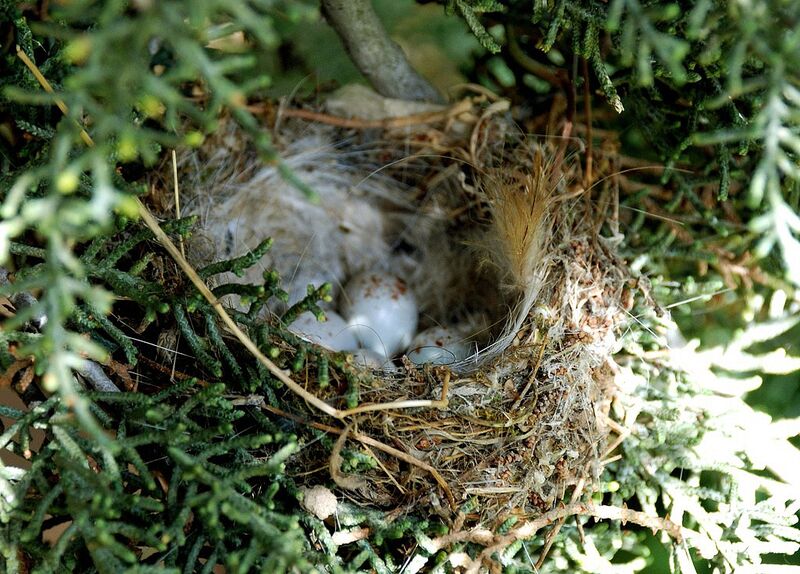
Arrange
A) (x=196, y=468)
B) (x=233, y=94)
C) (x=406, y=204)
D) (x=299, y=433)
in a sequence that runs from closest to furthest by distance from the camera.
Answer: (x=233, y=94) < (x=196, y=468) < (x=299, y=433) < (x=406, y=204)

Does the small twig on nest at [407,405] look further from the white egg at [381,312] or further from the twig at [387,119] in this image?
the twig at [387,119]

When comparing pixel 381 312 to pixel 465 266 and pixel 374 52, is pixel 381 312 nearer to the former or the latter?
pixel 465 266

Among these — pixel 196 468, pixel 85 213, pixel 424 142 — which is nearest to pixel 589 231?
pixel 424 142

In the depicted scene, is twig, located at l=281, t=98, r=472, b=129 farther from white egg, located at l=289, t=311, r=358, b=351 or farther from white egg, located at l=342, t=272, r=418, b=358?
white egg, located at l=289, t=311, r=358, b=351

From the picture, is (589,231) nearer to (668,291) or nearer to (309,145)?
(668,291)

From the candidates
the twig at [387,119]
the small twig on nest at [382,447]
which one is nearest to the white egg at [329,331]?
the small twig on nest at [382,447]
